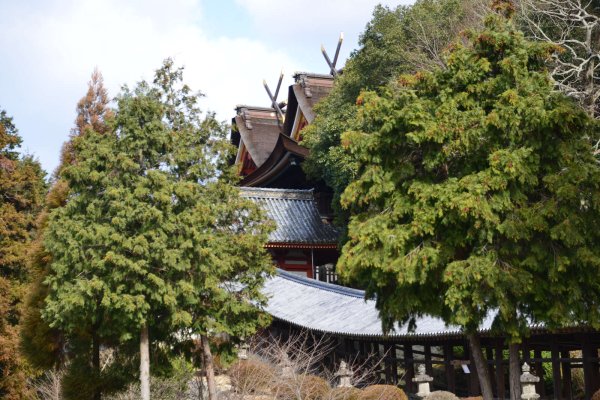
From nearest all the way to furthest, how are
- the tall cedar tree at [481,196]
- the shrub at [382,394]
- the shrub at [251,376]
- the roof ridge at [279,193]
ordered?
the tall cedar tree at [481,196] → the shrub at [382,394] → the shrub at [251,376] → the roof ridge at [279,193]

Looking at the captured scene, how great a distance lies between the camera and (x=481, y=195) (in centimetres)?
1134

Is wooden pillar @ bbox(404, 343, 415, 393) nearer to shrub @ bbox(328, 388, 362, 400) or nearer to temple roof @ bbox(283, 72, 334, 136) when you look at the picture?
shrub @ bbox(328, 388, 362, 400)

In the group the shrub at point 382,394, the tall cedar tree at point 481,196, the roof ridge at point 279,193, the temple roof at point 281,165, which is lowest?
the shrub at point 382,394

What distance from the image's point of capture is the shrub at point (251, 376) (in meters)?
15.3

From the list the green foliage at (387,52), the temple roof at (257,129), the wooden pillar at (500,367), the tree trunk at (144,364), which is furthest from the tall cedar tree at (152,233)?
the temple roof at (257,129)

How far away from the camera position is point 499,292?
1121 centimetres

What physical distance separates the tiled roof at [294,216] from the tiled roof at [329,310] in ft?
10.0

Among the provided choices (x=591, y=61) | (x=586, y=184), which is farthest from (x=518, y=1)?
(x=586, y=184)

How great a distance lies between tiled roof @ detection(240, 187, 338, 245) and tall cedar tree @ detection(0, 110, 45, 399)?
838 centimetres

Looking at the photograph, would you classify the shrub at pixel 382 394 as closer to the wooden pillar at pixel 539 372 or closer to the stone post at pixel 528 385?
the stone post at pixel 528 385

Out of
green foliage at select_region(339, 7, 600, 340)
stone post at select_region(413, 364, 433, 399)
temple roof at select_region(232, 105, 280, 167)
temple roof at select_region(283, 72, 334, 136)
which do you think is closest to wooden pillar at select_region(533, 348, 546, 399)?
stone post at select_region(413, 364, 433, 399)

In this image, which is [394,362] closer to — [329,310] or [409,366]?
[409,366]

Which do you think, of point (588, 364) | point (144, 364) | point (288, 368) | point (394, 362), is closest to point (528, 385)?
point (588, 364)

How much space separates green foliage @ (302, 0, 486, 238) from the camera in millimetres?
23812
